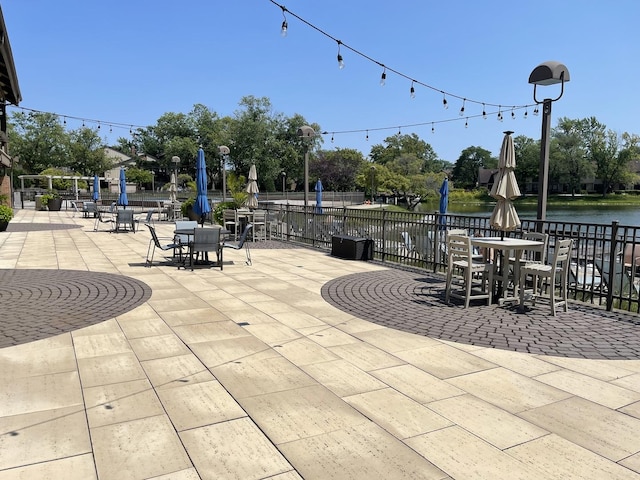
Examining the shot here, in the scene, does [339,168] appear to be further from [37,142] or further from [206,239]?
[206,239]

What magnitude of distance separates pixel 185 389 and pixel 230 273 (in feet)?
16.3

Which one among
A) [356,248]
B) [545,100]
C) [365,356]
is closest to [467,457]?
[365,356]

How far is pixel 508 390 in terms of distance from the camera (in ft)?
11.3

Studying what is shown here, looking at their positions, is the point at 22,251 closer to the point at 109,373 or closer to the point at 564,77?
the point at 109,373

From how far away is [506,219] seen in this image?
6355 mm

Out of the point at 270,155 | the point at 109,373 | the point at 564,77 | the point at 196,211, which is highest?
the point at 270,155

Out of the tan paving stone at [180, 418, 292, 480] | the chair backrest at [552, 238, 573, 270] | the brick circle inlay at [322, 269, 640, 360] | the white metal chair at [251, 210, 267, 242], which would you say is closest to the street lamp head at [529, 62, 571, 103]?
the chair backrest at [552, 238, 573, 270]

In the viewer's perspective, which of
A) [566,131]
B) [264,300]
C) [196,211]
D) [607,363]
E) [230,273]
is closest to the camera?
[607,363]

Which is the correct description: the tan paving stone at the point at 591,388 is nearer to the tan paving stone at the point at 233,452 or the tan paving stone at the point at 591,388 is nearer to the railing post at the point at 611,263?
the tan paving stone at the point at 233,452

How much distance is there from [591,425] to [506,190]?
401 cm

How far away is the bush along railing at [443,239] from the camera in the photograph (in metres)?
6.02

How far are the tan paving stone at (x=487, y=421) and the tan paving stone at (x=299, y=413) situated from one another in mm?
613

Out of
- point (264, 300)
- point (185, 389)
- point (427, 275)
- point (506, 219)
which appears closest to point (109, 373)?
point (185, 389)

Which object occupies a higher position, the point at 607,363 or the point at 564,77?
the point at 564,77
